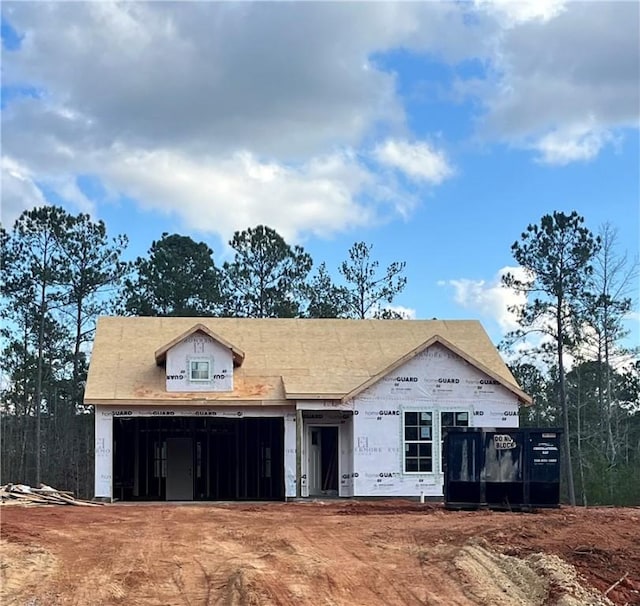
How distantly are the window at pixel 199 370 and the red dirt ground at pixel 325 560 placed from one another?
23.6 ft

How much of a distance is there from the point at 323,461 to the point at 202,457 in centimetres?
359

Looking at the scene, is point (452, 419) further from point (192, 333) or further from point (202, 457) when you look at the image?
point (202, 457)

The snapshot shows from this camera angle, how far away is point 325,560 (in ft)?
40.8

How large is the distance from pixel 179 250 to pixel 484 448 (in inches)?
979

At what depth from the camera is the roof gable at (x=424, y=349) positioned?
23.9 m

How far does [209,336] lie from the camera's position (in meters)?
24.7

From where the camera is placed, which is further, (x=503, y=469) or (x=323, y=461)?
(x=323, y=461)

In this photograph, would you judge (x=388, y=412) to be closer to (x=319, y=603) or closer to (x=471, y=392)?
(x=471, y=392)

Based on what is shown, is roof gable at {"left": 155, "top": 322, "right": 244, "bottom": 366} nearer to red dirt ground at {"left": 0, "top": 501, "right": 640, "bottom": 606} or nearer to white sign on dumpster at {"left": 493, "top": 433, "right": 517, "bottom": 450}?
red dirt ground at {"left": 0, "top": 501, "right": 640, "bottom": 606}

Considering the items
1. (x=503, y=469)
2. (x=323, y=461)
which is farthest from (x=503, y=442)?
(x=323, y=461)

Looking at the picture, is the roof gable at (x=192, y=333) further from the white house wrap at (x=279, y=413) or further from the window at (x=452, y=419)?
the window at (x=452, y=419)

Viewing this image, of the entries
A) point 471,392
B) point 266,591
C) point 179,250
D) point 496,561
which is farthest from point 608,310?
point 266,591

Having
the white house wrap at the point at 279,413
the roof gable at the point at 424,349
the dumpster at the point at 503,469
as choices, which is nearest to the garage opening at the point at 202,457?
the white house wrap at the point at 279,413

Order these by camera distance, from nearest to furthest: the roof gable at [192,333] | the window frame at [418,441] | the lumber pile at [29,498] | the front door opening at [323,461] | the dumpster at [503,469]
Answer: the dumpster at [503,469] → the lumber pile at [29,498] → the window frame at [418,441] → the roof gable at [192,333] → the front door opening at [323,461]
